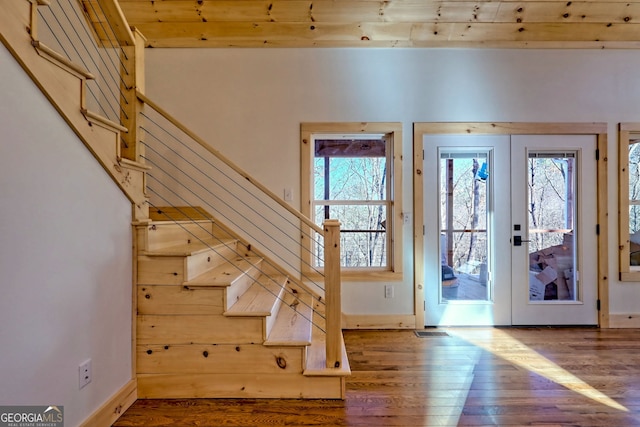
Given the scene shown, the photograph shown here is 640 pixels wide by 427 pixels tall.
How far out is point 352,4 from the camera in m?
2.75

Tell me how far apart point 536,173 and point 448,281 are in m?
1.42

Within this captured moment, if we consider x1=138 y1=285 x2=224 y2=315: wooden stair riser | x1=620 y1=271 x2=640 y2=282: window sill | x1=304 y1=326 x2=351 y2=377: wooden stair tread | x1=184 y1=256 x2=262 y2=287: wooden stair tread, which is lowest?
x1=304 y1=326 x2=351 y2=377: wooden stair tread

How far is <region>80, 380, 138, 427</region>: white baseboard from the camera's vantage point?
153 centimetres

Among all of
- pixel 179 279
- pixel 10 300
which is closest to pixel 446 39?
pixel 179 279

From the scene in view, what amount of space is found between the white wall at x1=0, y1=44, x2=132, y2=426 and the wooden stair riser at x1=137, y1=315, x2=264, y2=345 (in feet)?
0.50

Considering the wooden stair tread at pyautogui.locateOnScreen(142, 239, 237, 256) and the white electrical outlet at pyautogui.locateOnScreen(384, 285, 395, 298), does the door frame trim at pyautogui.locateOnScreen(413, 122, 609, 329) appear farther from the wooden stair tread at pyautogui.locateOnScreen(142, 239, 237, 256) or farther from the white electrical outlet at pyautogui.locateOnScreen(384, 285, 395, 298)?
the wooden stair tread at pyautogui.locateOnScreen(142, 239, 237, 256)

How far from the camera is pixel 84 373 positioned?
1.49 metres

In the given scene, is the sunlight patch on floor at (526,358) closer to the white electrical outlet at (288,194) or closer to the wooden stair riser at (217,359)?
the wooden stair riser at (217,359)

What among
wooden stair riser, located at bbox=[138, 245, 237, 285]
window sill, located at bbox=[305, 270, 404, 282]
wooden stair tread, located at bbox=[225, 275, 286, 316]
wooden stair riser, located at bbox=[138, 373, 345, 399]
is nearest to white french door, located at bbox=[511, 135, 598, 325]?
window sill, located at bbox=[305, 270, 404, 282]

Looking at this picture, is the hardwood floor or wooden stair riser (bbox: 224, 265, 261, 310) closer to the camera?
the hardwood floor

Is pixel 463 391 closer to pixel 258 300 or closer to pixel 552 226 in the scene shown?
pixel 258 300

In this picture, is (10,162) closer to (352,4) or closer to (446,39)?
(352,4)

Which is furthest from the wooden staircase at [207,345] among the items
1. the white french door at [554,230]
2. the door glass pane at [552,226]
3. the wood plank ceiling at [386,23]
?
the door glass pane at [552,226]

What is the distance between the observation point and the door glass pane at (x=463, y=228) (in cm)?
305
